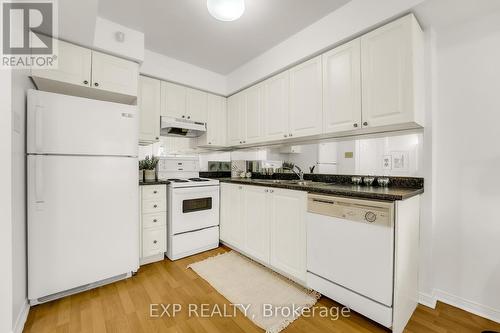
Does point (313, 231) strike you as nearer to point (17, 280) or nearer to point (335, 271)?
point (335, 271)

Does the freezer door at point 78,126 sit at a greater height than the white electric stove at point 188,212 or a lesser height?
greater

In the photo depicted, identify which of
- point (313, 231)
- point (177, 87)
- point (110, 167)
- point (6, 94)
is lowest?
point (313, 231)

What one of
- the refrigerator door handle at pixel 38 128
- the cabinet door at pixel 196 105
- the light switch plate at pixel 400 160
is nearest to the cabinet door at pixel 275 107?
the cabinet door at pixel 196 105

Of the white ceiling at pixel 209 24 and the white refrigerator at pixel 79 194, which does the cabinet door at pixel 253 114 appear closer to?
the white ceiling at pixel 209 24

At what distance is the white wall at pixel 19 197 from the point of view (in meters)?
1.41

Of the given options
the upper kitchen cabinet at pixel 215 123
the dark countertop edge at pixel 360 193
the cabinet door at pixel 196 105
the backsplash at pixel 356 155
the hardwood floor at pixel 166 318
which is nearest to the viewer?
the dark countertop edge at pixel 360 193

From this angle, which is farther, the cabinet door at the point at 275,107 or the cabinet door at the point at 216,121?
the cabinet door at the point at 216,121

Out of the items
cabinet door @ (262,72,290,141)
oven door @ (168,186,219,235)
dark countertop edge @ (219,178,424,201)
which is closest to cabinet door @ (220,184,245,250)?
oven door @ (168,186,219,235)

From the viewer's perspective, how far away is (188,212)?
2.64m

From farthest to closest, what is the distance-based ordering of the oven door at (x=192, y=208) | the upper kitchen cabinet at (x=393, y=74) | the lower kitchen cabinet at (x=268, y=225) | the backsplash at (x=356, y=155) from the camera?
the oven door at (x=192, y=208)
the lower kitchen cabinet at (x=268, y=225)
the backsplash at (x=356, y=155)
the upper kitchen cabinet at (x=393, y=74)

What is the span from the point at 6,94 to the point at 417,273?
126 inches

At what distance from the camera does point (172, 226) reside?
99.4 inches

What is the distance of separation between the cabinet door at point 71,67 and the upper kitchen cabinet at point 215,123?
61.9 inches

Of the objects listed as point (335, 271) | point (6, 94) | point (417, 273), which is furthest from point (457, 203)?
point (6, 94)
